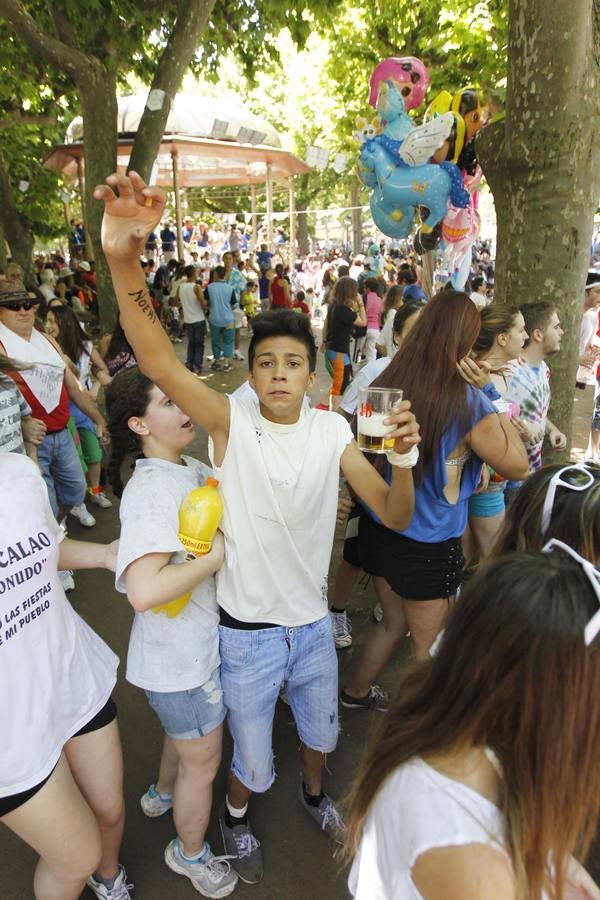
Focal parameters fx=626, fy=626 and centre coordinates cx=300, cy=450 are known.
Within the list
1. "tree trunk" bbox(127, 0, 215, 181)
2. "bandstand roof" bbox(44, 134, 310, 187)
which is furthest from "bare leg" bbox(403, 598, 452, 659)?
"bandstand roof" bbox(44, 134, 310, 187)

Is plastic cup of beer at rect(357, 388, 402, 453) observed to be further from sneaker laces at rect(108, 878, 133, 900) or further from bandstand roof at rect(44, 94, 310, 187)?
bandstand roof at rect(44, 94, 310, 187)

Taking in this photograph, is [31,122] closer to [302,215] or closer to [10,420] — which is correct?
[10,420]

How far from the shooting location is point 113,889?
206 cm

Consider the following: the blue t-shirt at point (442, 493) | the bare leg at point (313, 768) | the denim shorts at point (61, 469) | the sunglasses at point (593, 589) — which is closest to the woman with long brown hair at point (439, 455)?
the blue t-shirt at point (442, 493)

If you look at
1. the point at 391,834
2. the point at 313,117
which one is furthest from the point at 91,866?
the point at 313,117

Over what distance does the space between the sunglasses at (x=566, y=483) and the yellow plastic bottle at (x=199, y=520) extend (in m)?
0.90

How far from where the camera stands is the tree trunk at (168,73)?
21.8ft

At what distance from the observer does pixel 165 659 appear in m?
1.92

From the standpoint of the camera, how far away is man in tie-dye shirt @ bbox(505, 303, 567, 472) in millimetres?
3436

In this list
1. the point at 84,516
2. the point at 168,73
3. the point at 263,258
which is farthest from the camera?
the point at 263,258

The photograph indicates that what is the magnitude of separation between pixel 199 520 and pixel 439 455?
1.07 metres

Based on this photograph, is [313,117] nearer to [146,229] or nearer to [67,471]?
[67,471]

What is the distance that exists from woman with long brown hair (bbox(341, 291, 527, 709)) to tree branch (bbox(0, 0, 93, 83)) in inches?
240

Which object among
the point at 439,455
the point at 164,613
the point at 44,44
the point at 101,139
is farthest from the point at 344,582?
the point at 44,44
